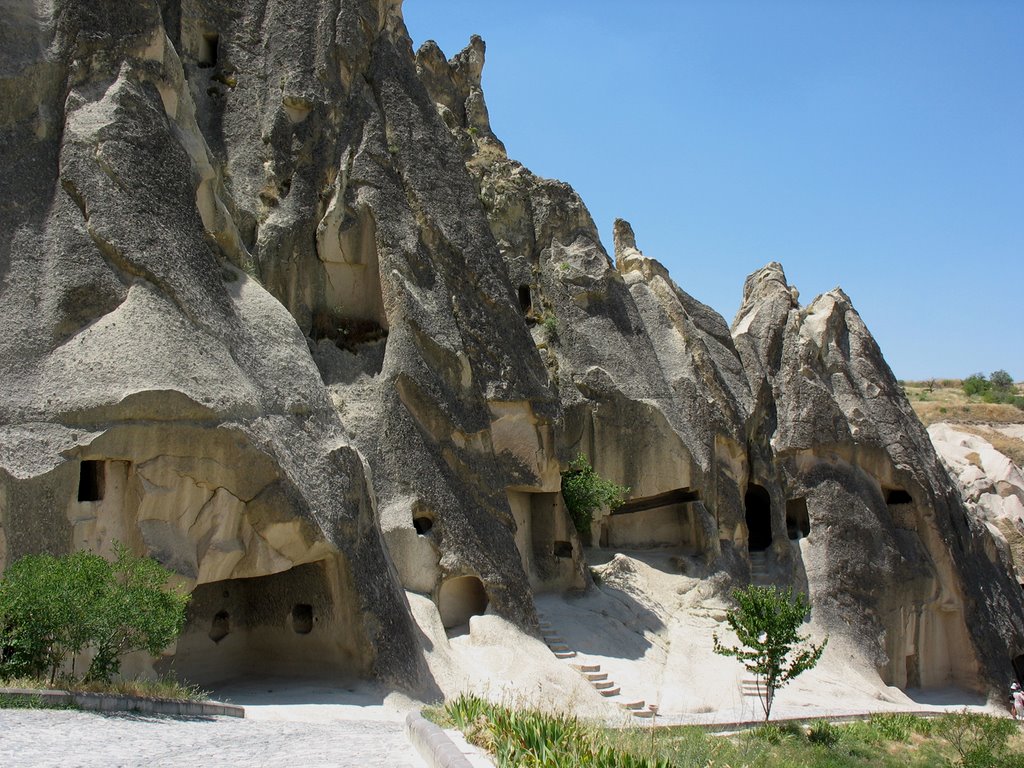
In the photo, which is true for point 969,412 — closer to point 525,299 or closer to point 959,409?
point 959,409

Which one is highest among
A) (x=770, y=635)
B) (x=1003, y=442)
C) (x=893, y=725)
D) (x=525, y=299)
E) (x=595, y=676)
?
(x=525, y=299)

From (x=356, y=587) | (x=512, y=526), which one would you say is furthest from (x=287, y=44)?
(x=356, y=587)

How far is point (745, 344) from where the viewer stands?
1218 inches

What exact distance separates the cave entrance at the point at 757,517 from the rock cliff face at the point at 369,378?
0.41 feet

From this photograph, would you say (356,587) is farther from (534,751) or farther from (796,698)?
(796,698)

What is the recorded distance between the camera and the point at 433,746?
7.79 meters

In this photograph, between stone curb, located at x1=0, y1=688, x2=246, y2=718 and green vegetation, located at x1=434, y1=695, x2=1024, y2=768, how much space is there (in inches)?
90.8

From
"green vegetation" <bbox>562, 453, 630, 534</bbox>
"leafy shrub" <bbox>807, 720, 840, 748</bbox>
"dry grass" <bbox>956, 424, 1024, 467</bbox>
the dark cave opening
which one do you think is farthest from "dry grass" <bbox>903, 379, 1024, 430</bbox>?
"leafy shrub" <bbox>807, 720, 840, 748</bbox>

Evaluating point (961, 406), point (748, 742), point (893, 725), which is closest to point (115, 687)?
point (748, 742)

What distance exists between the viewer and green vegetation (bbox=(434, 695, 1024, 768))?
8.02 meters

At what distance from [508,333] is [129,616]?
1214 centimetres

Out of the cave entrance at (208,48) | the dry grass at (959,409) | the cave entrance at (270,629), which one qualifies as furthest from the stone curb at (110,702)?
the dry grass at (959,409)

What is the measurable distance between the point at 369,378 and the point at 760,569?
1267 cm

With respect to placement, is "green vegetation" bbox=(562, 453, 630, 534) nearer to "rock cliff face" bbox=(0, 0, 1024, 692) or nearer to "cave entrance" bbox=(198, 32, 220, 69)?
"rock cliff face" bbox=(0, 0, 1024, 692)
